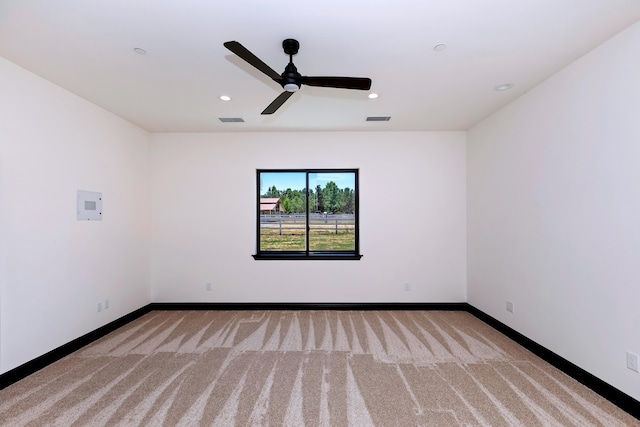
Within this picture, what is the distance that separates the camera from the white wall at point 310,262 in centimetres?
413

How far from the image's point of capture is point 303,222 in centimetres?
431

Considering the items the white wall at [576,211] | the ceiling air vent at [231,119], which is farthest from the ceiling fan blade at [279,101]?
the white wall at [576,211]

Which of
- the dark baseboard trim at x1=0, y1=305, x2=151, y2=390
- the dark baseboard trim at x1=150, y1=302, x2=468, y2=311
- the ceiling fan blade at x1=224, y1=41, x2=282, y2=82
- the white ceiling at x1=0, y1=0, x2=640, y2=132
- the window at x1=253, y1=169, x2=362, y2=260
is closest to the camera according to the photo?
the ceiling fan blade at x1=224, y1=41, x2=282, y2=82

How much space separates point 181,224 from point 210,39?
9.61ft

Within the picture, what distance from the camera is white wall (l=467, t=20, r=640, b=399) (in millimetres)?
1965

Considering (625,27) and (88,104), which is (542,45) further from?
(88,104)

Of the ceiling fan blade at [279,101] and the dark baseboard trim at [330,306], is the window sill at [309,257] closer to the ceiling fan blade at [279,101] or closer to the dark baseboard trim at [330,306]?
the dark baseboard trim at [330,306]

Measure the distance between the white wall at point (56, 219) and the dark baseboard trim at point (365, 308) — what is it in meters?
0.08

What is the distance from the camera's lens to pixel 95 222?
3.20m

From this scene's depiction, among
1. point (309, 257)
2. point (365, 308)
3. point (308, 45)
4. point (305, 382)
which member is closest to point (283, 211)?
point (309, 257)

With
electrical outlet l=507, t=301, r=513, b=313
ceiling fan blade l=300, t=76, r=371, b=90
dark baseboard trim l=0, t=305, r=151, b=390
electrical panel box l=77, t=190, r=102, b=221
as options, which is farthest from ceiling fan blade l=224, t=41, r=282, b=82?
electrical outlet l=507, t=301, r=513, b=313

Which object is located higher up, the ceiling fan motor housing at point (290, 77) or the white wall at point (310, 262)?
the ceiling fan motor housing at point (290, 77)

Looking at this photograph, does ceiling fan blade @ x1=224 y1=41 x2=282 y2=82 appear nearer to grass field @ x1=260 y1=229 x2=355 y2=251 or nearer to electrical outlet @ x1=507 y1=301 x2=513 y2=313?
grass field @ x1=260 y1=229 x2=355 y2=251

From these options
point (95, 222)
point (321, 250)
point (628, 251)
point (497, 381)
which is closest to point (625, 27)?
point (628, 251)
